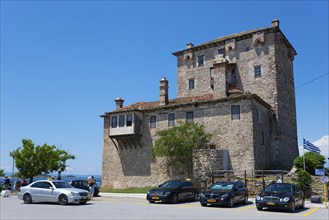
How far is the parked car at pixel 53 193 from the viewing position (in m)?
19.0

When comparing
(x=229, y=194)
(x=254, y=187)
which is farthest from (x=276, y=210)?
(x=254, y=187)

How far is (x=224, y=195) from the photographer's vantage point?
18.2m

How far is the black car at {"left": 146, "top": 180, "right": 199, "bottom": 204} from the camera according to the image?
66.7ft

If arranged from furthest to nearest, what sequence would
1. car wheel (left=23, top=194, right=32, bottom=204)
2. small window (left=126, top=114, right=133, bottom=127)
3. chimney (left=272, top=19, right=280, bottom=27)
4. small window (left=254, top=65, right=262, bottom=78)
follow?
chimney (left=272, top=19, right=280, bottom=27), small window (left=254, top=65, right=262, bottom=78), small window (left=126, top=114, right=133, bottom=127), car wheel (left=23, top=194, right=32, bottom=204)

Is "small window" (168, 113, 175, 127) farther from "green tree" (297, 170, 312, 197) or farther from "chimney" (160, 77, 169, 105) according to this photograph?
"green tree" (297, 170, 312, 197)

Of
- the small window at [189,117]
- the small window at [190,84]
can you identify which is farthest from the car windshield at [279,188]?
the small window at [190,84]

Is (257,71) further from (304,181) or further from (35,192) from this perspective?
(35,192)

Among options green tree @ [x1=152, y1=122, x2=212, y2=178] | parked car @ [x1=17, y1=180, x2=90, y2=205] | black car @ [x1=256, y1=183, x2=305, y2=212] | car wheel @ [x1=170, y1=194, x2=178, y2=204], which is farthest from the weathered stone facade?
parked car @ [x1=17, y1=180, x2=90, y2=205]

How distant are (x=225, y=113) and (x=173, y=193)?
1354 centimetres

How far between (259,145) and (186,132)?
711 cm

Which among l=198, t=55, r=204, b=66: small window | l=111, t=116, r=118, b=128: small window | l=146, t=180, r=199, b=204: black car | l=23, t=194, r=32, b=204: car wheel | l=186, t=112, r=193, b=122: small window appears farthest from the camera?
l=198, t=55, r=204, b=66: small window

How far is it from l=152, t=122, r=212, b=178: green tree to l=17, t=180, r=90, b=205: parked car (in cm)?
1351

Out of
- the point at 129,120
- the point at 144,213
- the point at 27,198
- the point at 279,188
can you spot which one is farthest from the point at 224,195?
the point at 129,120

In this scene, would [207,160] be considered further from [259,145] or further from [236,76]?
[236,76]
